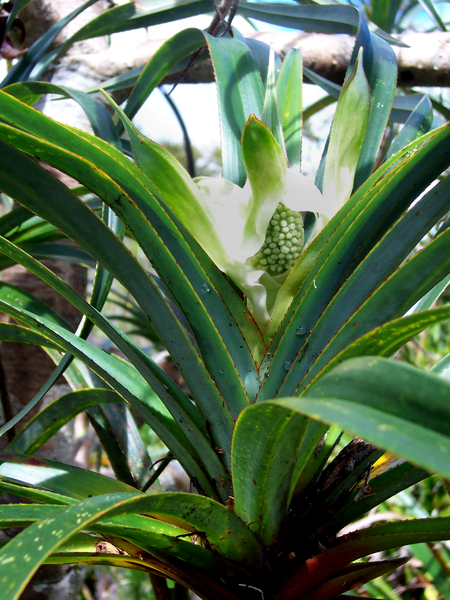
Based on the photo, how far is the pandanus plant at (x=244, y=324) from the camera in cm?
29

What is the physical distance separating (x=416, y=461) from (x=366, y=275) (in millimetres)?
197

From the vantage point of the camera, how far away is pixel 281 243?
37 cm

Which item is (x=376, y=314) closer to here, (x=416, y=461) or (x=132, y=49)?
(x=416, y=461)

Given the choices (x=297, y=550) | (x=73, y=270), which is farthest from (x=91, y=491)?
(x=73, y=270)

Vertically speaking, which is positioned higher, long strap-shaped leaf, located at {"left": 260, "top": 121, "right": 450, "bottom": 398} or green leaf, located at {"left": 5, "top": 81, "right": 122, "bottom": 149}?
green leaf, located at {"left": 5, "top": 81, "right": 122, "bottom": 149}

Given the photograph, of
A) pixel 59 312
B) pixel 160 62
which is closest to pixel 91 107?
pixel 160 62

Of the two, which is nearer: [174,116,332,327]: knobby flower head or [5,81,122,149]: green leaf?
[174,116,332,327]: knobby flower head

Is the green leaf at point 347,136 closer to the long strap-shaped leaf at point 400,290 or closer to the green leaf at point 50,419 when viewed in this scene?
the long strap-shaped leaf at point 400,290

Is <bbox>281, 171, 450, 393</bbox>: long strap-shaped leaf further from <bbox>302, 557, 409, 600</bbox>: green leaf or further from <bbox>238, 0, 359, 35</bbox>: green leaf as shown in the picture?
<bbox>238, 0, 359, 35</bbox>: green leaf

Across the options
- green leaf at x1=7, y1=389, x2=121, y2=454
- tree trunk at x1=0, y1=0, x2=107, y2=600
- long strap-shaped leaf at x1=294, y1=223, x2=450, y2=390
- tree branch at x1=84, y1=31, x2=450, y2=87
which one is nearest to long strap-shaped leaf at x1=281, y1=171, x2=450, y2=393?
long strap-shaped leaf at x1=294, y1=223, x2=450, y2=390

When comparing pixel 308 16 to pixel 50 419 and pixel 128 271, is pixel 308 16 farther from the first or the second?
pixel 50 419

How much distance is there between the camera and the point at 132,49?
3.01 feet

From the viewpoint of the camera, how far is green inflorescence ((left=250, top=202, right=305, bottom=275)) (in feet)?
1.20

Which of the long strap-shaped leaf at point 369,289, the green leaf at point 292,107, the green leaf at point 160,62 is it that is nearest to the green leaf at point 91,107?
the green leaf at point 160,62
